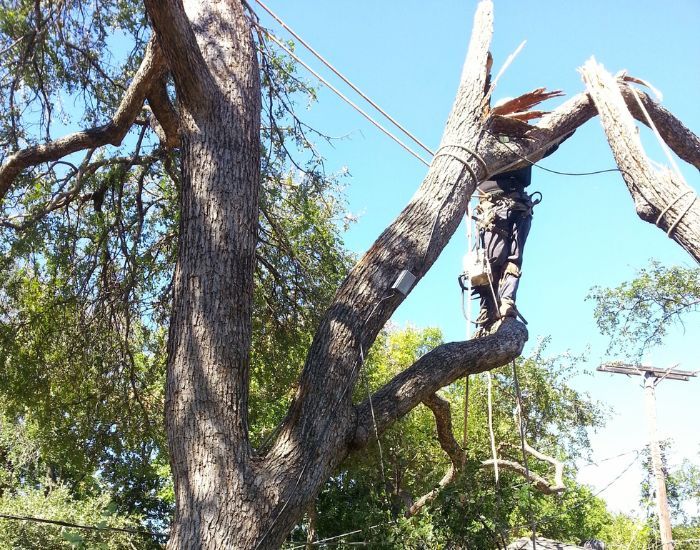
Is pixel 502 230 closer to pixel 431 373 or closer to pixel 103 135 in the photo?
pixel 431 373

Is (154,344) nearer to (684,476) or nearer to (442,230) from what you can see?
(442,230)

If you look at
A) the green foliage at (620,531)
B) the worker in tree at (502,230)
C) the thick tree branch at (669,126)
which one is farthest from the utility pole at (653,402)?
the worker in tree at (502,230)

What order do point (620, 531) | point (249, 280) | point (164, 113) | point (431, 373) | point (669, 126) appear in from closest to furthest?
point (249, 280) < point (431, 373) < point (164, 113) < point (669, 126) < point (620, 531)

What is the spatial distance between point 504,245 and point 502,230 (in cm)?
11

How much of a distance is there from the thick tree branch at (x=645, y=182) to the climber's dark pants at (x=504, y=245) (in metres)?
0.85

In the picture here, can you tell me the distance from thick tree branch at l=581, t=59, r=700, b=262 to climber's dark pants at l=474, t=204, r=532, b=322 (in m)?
0.85

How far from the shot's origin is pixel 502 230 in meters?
5.16

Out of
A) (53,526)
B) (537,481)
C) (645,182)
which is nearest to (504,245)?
(645,182)

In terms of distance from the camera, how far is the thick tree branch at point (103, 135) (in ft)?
15.4

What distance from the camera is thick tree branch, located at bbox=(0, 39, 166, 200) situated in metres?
4.68

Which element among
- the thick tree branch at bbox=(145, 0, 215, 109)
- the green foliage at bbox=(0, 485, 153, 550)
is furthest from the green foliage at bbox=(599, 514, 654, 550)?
the thick tree branch at bbox=(145, 0, 215, 109)

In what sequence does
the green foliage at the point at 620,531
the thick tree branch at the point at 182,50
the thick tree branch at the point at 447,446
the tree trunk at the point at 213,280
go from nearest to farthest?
the tree trunk at the point at 213,280, the thick tree branch at the point at 182,50, the thick tree branch at the point at 447,446, the green foliage at the point at 620,531

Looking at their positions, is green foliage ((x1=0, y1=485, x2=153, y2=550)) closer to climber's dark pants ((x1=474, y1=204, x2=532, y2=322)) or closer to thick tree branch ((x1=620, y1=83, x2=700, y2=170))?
climber's dark pants ((x1=474, y1=204, x2=532, y2=322))

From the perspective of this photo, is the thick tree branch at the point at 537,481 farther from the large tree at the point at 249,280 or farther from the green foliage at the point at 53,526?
the green foliage at the point at 53,526
